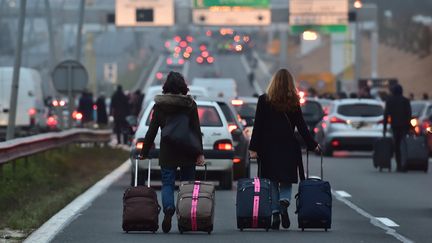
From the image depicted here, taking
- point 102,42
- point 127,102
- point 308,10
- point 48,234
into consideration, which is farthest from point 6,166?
point 102,42

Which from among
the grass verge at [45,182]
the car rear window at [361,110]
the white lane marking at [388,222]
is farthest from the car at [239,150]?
the car rear window at [361,110]

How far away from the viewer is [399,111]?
98.1 ft

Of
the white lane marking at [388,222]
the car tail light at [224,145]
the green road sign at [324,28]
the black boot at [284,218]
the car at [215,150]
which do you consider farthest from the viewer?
the green road sign at [324,28]

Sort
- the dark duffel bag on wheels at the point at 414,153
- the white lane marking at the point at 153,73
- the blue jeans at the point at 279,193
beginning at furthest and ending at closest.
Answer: the white lane marking at the point at 153,73, the dark duffel bag on wheels at the point at 414,153, the blue jeans at the point at 279,193

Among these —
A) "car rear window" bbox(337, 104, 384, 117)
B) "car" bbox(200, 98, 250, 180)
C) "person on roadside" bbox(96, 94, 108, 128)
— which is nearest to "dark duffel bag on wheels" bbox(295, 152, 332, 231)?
"car" bbox(200, 98, 250, 180)

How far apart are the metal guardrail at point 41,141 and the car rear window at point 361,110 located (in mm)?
6279

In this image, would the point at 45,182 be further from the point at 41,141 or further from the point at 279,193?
the point at 279,193

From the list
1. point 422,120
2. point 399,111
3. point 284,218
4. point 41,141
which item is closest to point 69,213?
point 284,218

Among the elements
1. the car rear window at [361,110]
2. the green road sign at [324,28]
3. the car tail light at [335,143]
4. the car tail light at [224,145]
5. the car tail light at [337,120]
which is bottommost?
the car tail light at [335,143]

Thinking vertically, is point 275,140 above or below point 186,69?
above

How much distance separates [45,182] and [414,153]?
785cm

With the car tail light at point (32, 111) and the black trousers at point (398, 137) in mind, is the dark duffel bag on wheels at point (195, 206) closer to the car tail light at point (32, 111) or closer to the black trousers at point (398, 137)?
the black trousers at point (398, 137)

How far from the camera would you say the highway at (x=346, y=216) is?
48.5 feet

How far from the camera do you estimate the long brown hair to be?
15398 millimetres
